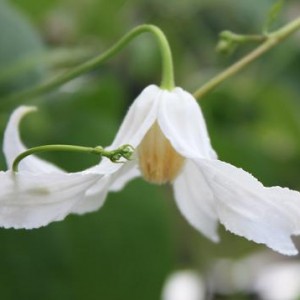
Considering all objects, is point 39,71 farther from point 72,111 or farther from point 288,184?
point 288,184

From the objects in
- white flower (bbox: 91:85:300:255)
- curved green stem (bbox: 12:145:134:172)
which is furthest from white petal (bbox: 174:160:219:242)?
curved green stem (bbox: 12:145:134:172)

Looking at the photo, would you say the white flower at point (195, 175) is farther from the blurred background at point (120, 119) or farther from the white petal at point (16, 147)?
the blurred background at point (120, 119)

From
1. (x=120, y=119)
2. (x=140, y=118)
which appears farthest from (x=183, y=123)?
(x=120, y=119)

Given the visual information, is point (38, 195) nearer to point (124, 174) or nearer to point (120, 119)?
point (124, 174)

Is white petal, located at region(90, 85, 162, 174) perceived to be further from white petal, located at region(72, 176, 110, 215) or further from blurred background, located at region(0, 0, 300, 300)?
blurred background, located at region(0, 0, 300, 300)

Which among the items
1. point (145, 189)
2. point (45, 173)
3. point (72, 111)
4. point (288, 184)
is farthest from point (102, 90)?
point (45, 173)

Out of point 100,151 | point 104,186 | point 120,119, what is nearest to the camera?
point 100,151

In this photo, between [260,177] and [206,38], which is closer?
[260,177]
